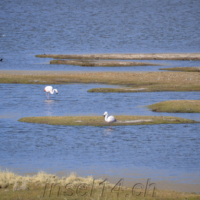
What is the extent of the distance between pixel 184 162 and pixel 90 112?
13293 millimetres

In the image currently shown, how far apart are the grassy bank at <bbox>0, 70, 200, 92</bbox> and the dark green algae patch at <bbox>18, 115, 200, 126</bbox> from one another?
13.2 metres

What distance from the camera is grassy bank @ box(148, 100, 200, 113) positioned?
3797 cm

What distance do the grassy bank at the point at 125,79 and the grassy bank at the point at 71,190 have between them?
87.9ft

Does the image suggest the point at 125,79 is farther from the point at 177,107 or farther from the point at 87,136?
the point at 87,136

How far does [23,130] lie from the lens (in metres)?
33.9

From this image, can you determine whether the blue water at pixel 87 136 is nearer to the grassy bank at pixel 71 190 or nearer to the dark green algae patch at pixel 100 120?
the dark green algae patch at pixel 100 120

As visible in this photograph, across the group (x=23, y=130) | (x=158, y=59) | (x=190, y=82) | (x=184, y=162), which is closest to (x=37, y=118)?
(x=23, y=130)

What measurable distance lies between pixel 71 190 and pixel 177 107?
19.6m

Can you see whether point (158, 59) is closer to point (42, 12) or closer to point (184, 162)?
point (184, 162)

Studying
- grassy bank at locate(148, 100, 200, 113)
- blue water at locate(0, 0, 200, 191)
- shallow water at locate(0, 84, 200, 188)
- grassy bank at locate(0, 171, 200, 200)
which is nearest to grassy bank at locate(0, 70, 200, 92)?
blue water at locate(0, 0, 200, 191)

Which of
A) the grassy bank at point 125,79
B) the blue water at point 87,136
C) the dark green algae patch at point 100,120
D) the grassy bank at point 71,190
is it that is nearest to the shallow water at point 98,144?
the blue water at point 87,136

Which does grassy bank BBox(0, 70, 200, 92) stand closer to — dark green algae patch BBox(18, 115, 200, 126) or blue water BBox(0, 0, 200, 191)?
blue water BBox(0, 0, 200, 191)

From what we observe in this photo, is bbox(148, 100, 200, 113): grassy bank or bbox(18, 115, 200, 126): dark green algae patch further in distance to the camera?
bbox(148, 100, 200, 113): grassy bank

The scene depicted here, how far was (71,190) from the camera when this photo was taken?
2044 cm
